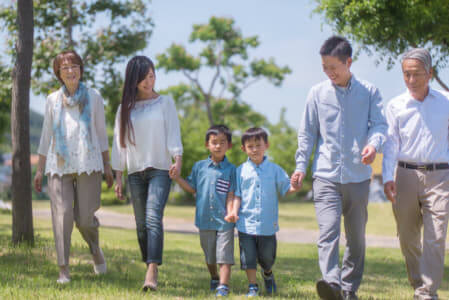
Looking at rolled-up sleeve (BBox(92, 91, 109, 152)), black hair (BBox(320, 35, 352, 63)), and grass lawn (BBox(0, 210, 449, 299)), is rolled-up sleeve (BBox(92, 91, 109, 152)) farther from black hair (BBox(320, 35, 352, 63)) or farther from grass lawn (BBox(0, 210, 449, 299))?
black hair (BBox(320, 35, 352, 63))

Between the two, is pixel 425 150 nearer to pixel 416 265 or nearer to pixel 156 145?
pixel 416 265

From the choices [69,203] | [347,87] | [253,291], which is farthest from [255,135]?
[69,203]

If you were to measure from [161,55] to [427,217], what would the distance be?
25.3 m

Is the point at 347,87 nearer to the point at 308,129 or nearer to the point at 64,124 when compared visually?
the point at 308,129

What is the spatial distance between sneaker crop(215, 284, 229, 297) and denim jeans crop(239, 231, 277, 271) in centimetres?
25

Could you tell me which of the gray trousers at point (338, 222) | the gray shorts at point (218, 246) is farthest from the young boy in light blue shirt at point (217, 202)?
the gray trousers at point (338, 222)

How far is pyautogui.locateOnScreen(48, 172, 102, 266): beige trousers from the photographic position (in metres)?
5.40

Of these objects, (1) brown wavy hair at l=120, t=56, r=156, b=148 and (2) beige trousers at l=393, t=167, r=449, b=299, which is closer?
(2) beige trousers at l=393, t=167, r=449, b=299

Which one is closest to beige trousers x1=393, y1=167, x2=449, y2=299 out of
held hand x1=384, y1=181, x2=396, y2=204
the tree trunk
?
held hand x1=384, y1=181, x2=396, y2=204

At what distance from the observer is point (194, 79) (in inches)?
1189

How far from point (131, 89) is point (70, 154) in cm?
90

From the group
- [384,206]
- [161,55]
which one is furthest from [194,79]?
[384,206]

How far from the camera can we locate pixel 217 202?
5.23m

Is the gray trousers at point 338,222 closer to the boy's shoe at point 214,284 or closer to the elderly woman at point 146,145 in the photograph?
the boy's shoe at point 214,284
